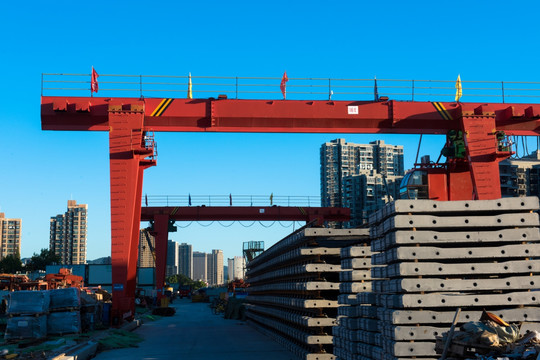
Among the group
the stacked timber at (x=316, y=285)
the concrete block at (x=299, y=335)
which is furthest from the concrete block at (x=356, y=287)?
the concrete block at (x=299, y=335)

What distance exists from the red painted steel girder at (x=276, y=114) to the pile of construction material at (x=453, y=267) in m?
12.6

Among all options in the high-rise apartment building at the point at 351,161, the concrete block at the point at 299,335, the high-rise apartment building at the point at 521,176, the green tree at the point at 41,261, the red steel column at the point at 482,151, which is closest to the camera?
the concrete block at the point at 299,335

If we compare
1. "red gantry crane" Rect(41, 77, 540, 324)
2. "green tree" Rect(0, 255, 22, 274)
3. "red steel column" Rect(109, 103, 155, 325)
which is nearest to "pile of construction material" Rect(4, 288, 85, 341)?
"red steel column" Rect(109, 103, 155, 325)

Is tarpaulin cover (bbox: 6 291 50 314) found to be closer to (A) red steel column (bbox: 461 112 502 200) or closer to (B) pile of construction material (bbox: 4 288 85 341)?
(B) pile of construction material (bbox: 4 288 85 341)

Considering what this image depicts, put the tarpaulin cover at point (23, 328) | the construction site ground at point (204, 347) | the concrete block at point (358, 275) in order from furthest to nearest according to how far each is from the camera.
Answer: the tarpaulin cover at point (23, 328) → the construction site ground at point (204, 347) → the concrete block at point (358, 275)

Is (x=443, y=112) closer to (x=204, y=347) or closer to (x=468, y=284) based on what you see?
(x=204, y=347)

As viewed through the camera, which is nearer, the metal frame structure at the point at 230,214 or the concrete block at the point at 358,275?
the concrete block at the point at 358,275

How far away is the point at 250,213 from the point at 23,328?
1942 cm

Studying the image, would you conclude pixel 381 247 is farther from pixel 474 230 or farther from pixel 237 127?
pixel 237 127

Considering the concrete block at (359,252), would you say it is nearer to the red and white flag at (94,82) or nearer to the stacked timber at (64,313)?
the stacked timber at (64,313)

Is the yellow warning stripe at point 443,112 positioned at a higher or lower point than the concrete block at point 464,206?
higher

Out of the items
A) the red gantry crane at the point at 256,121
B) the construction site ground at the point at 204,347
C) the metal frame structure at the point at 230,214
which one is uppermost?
the red gantry crane at the point at 256,121

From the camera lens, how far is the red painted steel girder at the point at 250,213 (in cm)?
3559

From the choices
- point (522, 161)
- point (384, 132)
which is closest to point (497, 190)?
point (384, 132)
